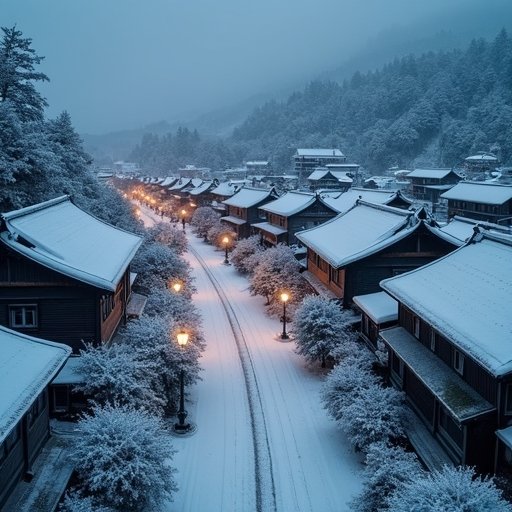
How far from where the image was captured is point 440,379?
50.2 ft

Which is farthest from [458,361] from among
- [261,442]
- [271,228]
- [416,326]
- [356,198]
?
[356,198]

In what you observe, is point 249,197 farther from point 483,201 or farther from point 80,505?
point 80,505

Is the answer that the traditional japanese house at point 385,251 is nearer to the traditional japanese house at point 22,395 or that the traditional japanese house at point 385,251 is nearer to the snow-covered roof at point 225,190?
the traditional japanese house at point 22,395

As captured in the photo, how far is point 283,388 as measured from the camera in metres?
22.5

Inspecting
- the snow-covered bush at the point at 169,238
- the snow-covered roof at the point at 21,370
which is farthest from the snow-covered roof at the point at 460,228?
the snow-covered roof at the point at 21,370

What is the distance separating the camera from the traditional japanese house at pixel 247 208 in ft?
193

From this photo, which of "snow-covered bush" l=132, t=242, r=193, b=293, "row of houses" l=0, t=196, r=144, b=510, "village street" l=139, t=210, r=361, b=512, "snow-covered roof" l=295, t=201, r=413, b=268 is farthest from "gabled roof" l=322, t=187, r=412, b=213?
"row of houses" l=0, t=196, r=144, b=510

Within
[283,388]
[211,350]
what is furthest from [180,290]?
[283,388]

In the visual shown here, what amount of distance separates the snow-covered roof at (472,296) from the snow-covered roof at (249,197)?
39.4 metres

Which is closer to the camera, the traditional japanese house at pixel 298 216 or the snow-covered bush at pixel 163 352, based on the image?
the snow-covered bush at pixel 163 352

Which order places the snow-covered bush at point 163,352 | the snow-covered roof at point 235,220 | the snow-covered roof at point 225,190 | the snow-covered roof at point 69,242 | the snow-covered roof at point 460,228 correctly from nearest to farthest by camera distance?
the snow-covered roof at point 69,242, the snow-covered bush at point 163,352, the snow-covered roof at point 460,228, the snow-covered roof at point 235,220, the snow-covered roof at point 225,190

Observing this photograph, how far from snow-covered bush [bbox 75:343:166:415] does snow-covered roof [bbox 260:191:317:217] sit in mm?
29531

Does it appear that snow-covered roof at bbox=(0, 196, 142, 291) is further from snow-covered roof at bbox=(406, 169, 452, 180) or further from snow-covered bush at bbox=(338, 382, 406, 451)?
snow-covered roof at bbox=(406, 169, 452, 180)

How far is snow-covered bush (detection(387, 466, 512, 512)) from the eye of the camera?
10164mm
